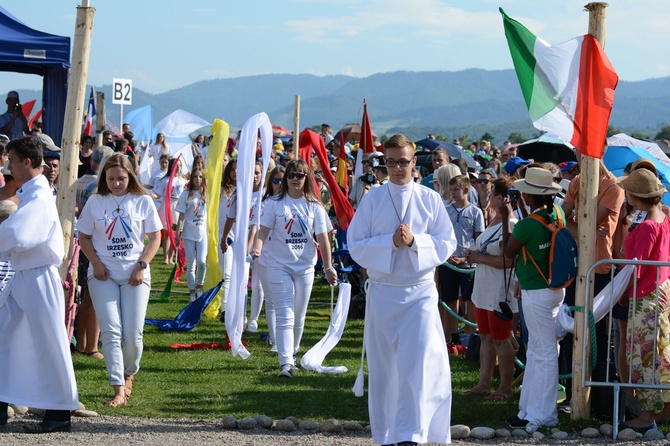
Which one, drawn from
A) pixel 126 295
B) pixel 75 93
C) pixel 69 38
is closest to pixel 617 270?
pixel 126 295

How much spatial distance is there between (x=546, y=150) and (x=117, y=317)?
13.1 meters

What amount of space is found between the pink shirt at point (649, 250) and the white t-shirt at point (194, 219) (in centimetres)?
730

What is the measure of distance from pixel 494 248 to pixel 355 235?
92.3 inches

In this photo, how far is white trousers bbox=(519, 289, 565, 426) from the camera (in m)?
7.64

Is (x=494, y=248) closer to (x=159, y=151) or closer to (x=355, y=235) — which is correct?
(x=355, y=235)

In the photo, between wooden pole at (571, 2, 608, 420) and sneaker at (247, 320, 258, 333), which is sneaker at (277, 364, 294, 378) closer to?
sneaker at (247, 320, 258, 333)

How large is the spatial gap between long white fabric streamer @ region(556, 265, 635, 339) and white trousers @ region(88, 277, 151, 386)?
11.0 ft

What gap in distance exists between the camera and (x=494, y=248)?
8.86 meters

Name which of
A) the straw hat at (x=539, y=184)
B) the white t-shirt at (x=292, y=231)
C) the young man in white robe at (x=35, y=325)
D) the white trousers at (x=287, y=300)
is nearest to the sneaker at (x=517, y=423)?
the straw hat at (x=539, y=184)

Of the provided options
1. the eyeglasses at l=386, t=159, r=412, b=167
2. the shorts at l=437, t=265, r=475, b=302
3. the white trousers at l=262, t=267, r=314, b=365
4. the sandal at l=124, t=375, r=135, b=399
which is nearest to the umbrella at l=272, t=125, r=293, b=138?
the shorts at l=437, t=265, r=475, b=302

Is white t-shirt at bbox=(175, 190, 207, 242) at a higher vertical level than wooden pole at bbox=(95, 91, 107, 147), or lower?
lower

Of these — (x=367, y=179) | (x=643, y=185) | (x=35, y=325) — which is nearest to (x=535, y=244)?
(x=643, y=185)

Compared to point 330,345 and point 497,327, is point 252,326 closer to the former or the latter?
point 330,345

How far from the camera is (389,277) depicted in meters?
6.71
